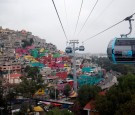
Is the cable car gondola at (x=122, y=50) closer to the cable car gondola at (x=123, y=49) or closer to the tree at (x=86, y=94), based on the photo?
the cable car gondola at (x=123, y=49)

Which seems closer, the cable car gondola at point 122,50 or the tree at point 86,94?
the cable car gondola at point 122,50

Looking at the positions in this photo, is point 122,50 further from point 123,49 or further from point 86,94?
point 86,94

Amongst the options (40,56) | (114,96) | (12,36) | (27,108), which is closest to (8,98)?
(27,108)

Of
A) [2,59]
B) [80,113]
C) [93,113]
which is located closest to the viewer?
[93,113]

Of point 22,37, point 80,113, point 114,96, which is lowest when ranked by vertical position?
point 80,113

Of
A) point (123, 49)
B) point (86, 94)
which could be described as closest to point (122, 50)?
point (123, 49)

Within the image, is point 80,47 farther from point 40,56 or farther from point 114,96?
point 40,56

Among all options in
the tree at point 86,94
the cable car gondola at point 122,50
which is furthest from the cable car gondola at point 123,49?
the tree at point 86,94

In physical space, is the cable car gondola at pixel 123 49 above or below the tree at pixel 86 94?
above

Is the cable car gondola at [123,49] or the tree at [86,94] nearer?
the cable car gondola at [123,49]
